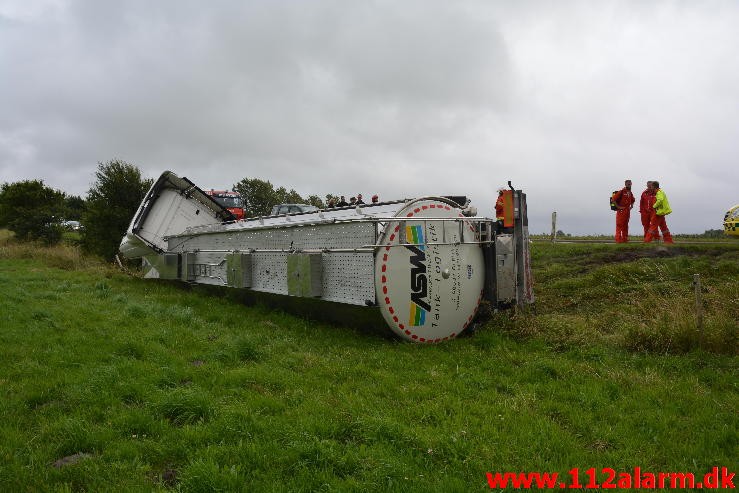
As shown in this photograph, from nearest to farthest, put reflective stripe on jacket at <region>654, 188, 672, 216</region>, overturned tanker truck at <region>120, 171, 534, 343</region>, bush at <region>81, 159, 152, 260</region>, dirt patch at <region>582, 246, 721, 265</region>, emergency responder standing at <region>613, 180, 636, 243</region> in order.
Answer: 1. overturned tanker truck at <region>120, 171, 534, 343</region>
2. dirt patch at <region>582, 246, 721, 265</region>
3. reflective stripe on jacket at <region>654, 188, 672, 216</region>
4. emergency responder standing at <region>613, 180, 636, 243</region>
5. bush at <region>81, 159, 152, 260</region>

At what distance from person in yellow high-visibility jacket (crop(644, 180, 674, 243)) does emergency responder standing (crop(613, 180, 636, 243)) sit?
2.11ft

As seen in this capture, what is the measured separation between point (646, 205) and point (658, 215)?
70cm

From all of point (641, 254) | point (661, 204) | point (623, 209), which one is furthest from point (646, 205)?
point (641, 254)

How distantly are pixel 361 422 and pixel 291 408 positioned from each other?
80cm

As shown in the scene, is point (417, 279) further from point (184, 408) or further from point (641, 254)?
point (641, 254)

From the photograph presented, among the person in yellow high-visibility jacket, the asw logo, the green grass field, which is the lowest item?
the green grass field

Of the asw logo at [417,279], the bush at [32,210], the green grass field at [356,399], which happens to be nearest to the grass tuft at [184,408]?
the green grass field at [356,399]

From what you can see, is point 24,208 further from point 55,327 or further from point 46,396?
point 46,396

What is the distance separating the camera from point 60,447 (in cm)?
381

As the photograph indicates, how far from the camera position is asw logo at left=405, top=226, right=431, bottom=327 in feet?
22.4

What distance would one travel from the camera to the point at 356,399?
185 inches

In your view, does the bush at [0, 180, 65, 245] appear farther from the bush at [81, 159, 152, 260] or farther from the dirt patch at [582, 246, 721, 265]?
the dirt patch at [582, 246, 721, 265]

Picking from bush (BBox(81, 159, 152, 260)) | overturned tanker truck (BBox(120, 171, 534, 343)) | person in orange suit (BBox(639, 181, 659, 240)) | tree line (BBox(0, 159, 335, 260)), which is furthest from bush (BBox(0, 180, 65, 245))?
person in orange suit (BBox(639, 181, 659, 240))

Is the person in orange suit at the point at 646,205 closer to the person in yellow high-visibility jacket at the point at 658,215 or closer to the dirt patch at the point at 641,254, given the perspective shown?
the person in yellow high-visibility jacket at the point at 658,215
